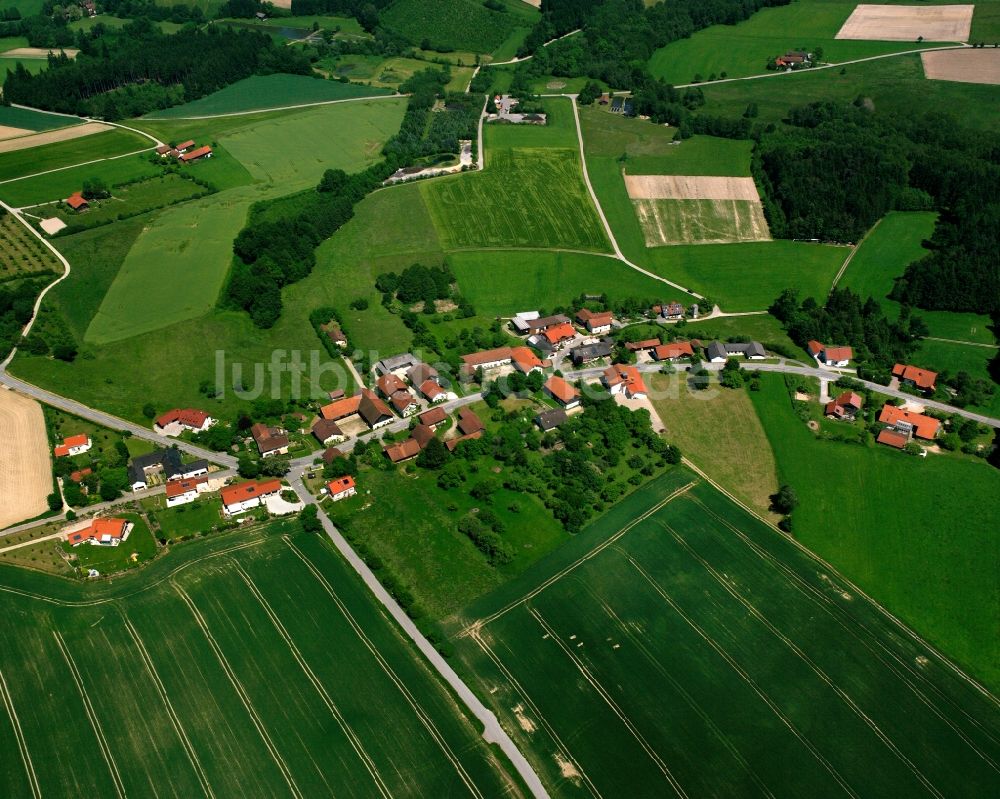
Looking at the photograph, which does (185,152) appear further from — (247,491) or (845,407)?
(845,407)

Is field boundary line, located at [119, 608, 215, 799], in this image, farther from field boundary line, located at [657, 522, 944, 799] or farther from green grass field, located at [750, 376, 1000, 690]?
green grass field, located at [750, 376, 1000, 690]

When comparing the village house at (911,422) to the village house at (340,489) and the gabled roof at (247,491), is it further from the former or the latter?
the gabled roof at (247,491)

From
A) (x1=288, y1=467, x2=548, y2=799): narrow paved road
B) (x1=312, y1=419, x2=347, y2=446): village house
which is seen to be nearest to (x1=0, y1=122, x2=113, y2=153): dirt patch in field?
(x1=312, y1=419, x2=347, y2=446): village house

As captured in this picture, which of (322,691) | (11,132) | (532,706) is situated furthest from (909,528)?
(11,132)

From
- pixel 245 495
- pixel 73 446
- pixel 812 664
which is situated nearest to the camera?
pixel 812 664

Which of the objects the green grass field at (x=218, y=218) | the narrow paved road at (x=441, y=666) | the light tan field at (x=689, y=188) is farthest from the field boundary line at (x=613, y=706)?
the light tan field at (x=689, y=188)

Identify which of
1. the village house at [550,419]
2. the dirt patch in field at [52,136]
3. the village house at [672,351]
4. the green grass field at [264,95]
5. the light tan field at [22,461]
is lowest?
the village house at [672,351]
